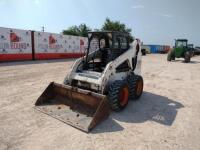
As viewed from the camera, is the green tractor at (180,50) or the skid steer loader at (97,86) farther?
the green tractor at (180,50)

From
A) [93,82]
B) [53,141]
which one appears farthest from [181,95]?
[53,141]

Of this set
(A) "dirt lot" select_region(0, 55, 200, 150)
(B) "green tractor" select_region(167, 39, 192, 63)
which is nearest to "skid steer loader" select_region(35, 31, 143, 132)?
(A) "dirt lot" select_region(0, 55, 200, 150)

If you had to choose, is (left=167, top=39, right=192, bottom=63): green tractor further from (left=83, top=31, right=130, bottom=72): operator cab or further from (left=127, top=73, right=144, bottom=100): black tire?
(left=83, top=31, right=130, bottom=72): operator cab

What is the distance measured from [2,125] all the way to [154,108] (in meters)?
4.36

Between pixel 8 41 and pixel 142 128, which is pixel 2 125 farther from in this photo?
pixel 8 41

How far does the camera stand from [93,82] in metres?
6.20

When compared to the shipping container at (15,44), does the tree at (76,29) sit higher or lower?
higher

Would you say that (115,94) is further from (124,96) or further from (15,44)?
(15,44)

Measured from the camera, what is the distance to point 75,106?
6020 mm

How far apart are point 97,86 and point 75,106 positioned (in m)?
0.84

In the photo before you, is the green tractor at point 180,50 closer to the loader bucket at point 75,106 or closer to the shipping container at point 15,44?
the shipping container at point 15,44

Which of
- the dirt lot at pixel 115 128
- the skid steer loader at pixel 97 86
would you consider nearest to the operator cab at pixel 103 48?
the skid steer loader at pixel 97 86

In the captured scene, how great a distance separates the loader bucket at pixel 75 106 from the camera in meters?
5.14

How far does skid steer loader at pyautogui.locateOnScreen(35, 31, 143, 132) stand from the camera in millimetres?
5453
